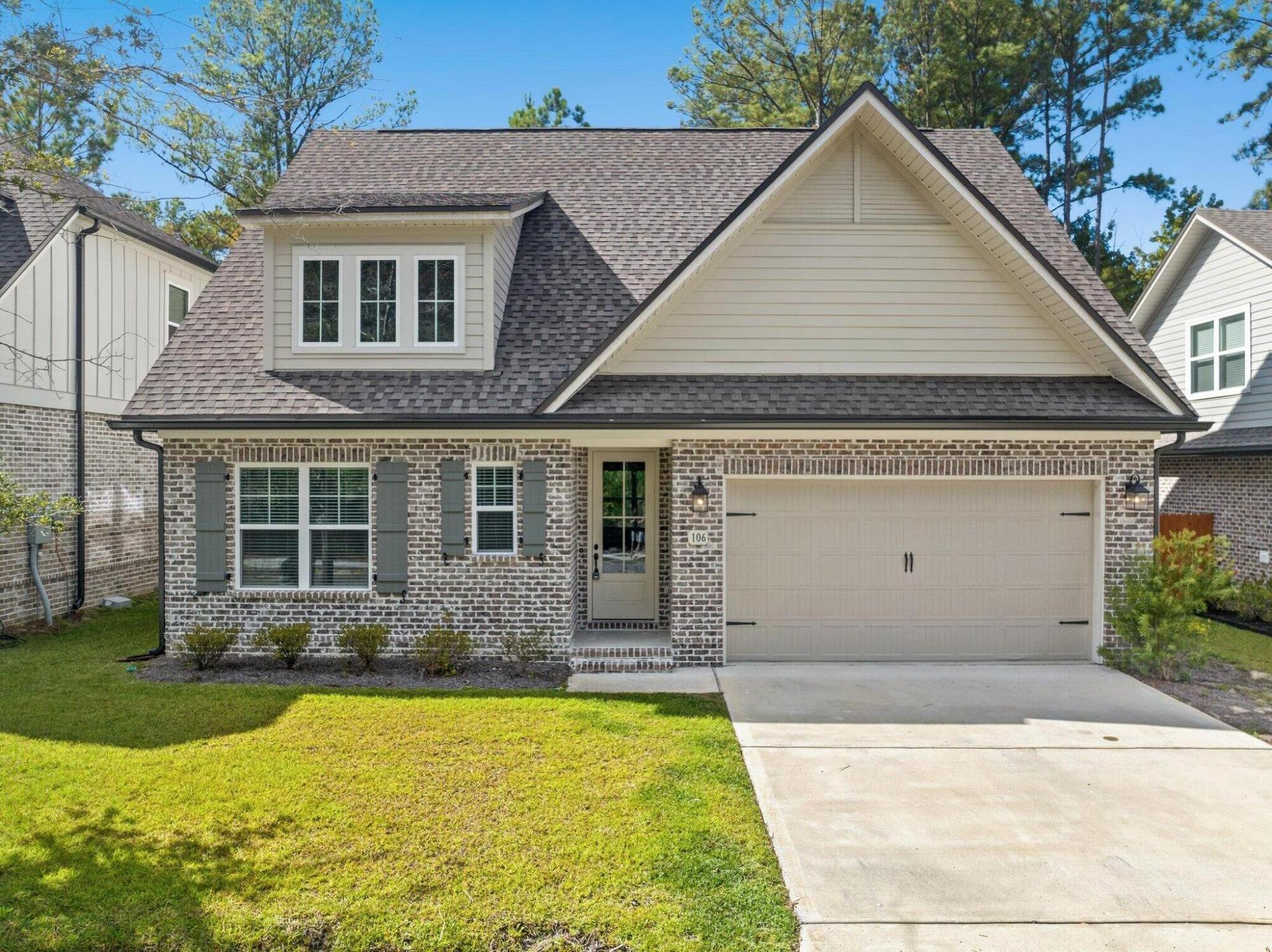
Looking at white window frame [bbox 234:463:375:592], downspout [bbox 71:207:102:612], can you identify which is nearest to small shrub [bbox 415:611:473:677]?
white window frame [bbox 234:463:375:592]

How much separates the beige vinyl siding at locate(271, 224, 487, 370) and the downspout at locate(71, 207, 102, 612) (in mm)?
4318

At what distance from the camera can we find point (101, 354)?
12570 mm

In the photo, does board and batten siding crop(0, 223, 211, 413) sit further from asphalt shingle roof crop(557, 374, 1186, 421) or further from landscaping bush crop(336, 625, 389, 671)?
asphalt shingle roof crop(557, 374, 1186, 421)

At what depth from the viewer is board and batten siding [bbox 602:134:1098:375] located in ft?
31.3

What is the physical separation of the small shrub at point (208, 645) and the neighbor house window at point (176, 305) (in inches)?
293

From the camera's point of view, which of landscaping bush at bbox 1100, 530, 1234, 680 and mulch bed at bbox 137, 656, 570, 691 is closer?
mulch bed at bbox 137, 656, 570, 691

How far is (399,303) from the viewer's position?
384 inches

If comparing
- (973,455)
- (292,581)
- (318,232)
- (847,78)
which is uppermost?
(847,78)

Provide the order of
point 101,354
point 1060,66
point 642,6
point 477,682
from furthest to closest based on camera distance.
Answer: point 1060,66
point 642,6
point 101,354
point 477,682

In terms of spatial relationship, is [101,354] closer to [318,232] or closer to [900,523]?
[318,232]

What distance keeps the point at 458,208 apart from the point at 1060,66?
74.0 feet

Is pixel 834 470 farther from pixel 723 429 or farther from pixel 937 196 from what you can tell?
pixel 937 196

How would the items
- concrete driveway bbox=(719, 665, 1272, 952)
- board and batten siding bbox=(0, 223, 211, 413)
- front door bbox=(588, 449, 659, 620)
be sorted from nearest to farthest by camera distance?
concrete driveway bbox=(719, 665, 1272, 952)
front door bbox=(588, 449, 659, 620)
board and batten siding bbox=(0, 223, 211, 413)

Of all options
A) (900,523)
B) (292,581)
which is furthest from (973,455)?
(292,581)
